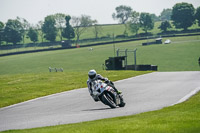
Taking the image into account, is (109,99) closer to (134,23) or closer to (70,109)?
(70,109)

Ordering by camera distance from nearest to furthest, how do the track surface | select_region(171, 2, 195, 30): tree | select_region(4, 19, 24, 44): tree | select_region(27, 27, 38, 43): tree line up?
the track surface < select_region(171, 2, 195, 30): tree < select_region(4, 19, 24, 44): tree < select_region(27, 27, 38, 43): tree

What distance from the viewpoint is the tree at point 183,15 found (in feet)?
469

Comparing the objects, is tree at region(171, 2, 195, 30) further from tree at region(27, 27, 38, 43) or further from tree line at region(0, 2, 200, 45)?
tree at region(27, 27, 38, 43)

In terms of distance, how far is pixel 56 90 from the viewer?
22781 millimetres

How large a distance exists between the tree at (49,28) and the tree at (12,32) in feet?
32.1

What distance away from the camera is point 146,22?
157 meters

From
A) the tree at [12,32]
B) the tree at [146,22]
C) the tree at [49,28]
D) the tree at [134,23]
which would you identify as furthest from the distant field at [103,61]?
the tree at [146,22]

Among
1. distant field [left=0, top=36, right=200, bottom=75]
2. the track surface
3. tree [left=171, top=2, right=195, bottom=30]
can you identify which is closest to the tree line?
tree [left=171, top=2, right=195, bottom=30]

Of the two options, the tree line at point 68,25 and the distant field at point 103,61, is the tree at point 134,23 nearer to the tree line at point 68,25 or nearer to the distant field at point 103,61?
the tree line at point 68,25

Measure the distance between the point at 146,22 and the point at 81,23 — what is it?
2792 centimetres

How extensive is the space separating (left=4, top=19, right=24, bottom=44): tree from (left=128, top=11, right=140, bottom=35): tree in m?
43.4

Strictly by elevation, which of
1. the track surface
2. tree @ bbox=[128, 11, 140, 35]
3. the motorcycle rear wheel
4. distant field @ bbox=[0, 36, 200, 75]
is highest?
tree @ bbox=[128, 11, 140, 35]

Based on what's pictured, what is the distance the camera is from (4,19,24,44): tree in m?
150

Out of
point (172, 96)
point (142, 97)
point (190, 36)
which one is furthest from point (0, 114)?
point (190, 36)
